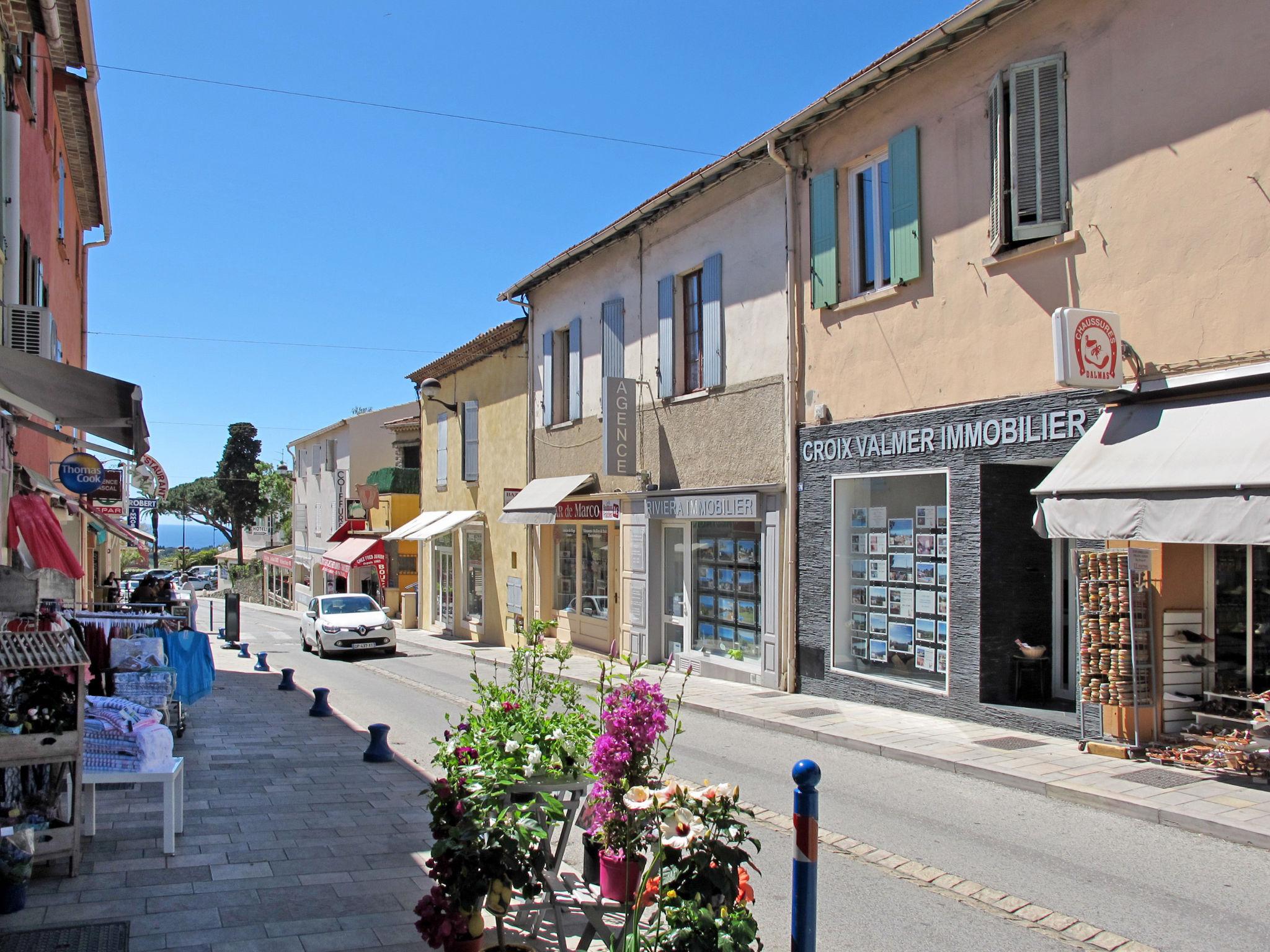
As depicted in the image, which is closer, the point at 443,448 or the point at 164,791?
the point at 164,791

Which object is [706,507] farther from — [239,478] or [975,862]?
[239,478]

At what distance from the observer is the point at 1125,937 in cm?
469

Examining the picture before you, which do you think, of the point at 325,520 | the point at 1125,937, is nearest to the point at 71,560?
the point at 1125,937

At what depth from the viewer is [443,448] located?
27.6m

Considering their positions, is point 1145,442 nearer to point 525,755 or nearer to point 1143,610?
point 1143,610

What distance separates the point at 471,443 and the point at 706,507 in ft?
38.9

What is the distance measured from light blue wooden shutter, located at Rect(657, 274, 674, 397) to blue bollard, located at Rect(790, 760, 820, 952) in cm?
1274

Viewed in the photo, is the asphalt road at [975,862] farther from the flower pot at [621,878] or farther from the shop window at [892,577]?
the shop window at [892,577]

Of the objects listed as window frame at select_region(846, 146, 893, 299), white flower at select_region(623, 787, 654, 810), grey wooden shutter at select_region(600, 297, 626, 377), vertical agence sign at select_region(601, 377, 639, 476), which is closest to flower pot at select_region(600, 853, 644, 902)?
white flower at select_region(623, 787, 654, 810)

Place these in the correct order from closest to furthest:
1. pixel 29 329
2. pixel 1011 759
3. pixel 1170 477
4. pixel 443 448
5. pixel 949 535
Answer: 1. pixel 1170 477
2. pixel 1011 759
3. pixel 29 329
4. pixel 949 535
5. pixel 443 448

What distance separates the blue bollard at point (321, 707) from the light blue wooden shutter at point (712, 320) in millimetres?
7145

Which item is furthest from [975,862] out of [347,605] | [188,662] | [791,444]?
[347,605]

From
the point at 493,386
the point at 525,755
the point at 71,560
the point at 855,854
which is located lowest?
the point at 855,854

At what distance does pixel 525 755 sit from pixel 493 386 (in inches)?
792
